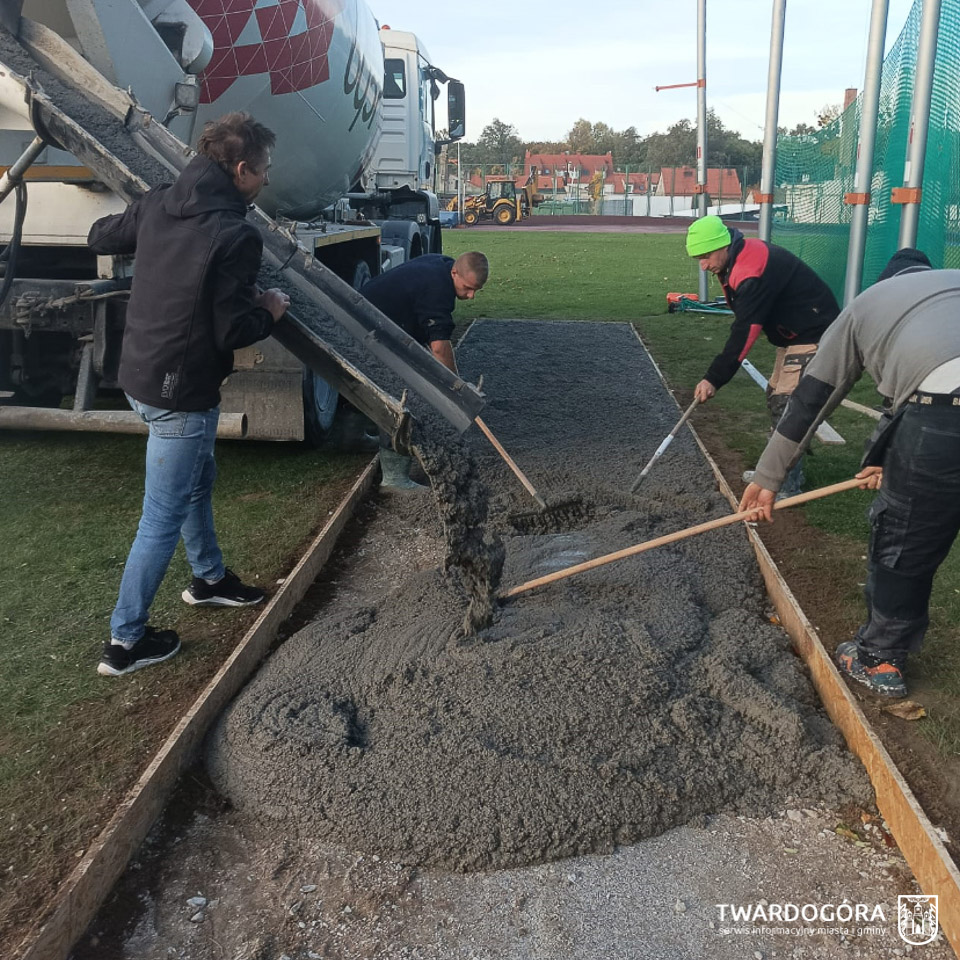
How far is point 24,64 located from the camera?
4.68m

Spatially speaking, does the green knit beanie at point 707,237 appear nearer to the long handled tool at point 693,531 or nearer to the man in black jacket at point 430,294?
the man in black jacket at point 430,294

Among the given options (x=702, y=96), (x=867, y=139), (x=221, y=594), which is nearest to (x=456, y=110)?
(x=702, y=96)

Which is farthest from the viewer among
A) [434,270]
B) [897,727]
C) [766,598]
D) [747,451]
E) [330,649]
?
[747,451]

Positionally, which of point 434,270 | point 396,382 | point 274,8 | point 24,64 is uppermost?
point 274,8

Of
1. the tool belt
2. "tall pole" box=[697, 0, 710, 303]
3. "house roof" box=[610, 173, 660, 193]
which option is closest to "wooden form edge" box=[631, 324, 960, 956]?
the tool belt

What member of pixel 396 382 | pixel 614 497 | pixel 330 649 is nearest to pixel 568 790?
pixel 330 649

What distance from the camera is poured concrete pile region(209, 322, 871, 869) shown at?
2865 mm

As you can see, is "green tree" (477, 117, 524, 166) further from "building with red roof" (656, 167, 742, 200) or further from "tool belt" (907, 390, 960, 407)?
"tool belt" (907, 390, 960, 407)

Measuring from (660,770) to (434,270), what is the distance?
359cm

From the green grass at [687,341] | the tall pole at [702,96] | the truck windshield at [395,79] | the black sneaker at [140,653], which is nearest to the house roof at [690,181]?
the green grass at [687,341]

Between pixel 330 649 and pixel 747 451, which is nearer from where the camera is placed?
pixel 330 649

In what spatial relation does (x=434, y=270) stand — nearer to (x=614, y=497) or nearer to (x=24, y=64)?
(x=614, y=497)

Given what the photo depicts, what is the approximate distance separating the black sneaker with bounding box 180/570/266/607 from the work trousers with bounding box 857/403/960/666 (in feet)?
8.83

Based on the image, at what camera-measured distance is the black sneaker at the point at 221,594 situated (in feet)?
14.0
